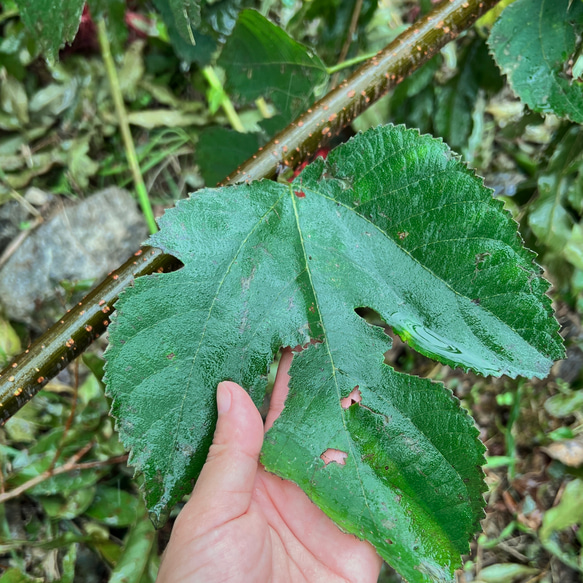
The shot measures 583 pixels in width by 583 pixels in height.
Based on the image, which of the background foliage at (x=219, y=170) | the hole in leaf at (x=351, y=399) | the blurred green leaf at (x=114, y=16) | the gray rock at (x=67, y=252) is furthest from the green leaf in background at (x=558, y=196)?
the gray rock at (x=67, y=252)

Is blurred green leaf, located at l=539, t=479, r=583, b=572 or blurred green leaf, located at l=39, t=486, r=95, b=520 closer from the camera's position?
blurred green leaf, located at l=39, t=486, r=95, b=520

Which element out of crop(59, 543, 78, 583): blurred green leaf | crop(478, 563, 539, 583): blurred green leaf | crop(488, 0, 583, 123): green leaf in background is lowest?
crop(478, 563, 539, 583): blurred green leaf

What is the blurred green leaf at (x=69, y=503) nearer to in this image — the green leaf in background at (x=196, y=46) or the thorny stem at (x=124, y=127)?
the thorny stem at (x=124, y=127)

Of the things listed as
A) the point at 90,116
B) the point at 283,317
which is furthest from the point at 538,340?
the point at 90,116

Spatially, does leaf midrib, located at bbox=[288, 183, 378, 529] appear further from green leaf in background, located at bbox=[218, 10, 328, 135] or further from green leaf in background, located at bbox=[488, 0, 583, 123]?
green leaf in background, located at bbox=[488, 0, 583, 123]

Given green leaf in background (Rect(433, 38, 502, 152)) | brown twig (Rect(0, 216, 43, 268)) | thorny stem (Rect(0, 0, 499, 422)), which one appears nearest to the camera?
thorny stem (Rect(0, 0, 499, 422))

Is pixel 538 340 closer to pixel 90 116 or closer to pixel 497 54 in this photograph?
pixel 497 54

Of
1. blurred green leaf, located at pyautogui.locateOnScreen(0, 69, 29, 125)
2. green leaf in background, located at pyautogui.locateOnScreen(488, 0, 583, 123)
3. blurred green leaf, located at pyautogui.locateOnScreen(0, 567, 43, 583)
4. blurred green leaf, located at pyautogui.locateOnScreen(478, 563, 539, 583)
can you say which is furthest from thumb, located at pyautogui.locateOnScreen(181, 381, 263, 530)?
blurred green leaf, located at pyautogui.locateOnScreen(0, 69, 29, 125)
